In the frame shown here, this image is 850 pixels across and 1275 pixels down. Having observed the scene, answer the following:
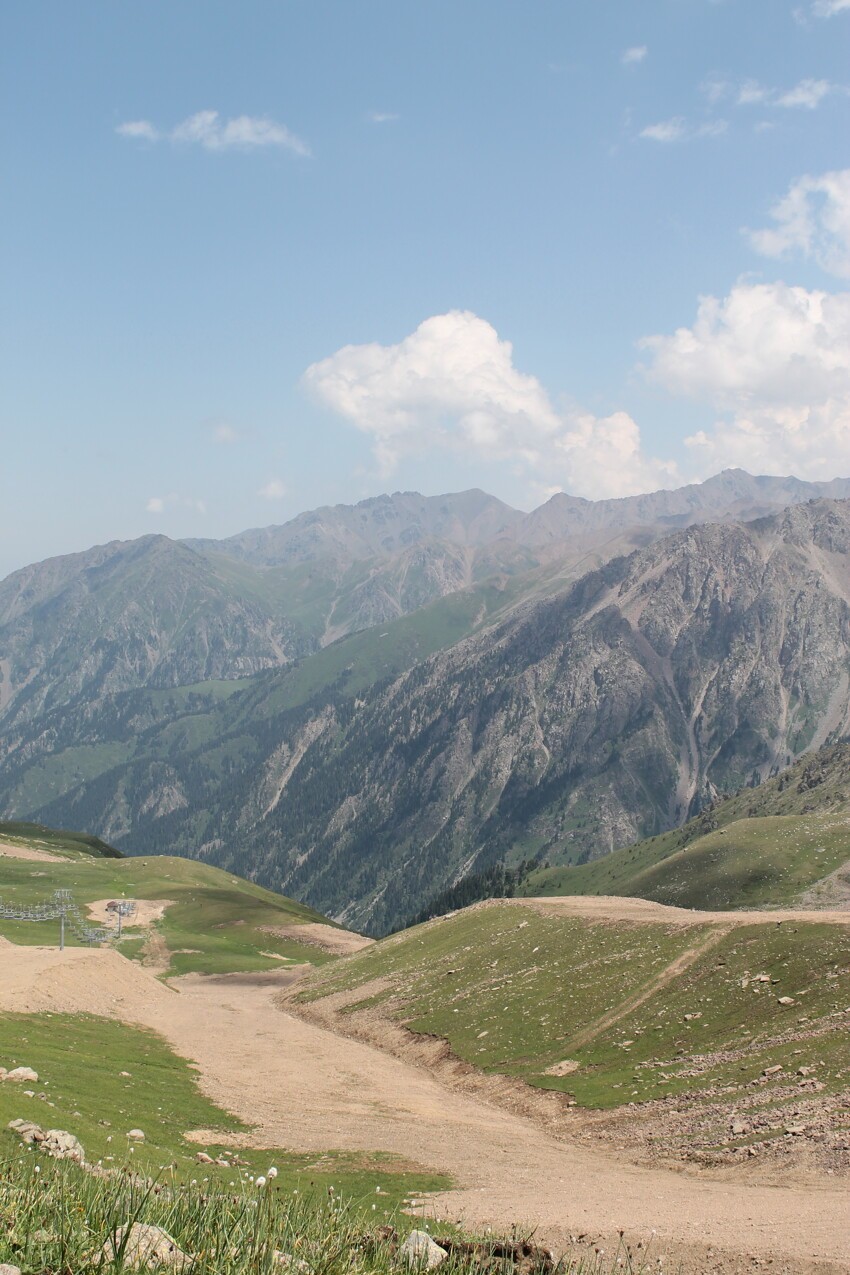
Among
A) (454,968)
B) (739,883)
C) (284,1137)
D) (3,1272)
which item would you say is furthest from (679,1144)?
(739,883)

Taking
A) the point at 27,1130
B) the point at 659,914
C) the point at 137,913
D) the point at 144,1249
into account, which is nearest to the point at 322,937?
the point at 137,913

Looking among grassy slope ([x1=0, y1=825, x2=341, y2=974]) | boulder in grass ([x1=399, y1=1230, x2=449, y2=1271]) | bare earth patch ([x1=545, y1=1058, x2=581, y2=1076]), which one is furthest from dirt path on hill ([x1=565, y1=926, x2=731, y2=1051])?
grassy slope ([x1=0, y1=825, x2=341, y2=974])

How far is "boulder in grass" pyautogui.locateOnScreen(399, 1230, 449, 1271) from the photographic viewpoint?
50.3 ft

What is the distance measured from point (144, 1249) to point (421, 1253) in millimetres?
5215

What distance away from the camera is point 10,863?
190500 millimetres

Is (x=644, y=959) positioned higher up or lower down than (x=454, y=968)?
higher up

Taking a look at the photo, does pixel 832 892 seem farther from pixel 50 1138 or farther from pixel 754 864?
pixel 50 1138

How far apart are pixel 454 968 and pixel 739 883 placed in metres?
87.1

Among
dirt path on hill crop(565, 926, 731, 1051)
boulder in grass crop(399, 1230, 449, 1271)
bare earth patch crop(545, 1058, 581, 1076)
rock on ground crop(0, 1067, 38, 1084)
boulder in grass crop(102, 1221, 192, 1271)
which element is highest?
boulder in grass crop(102, 1221, 192, 1271)

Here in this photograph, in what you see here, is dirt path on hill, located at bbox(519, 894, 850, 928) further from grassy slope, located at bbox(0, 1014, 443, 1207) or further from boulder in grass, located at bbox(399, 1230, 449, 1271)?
boulder in grass, located at bbox(399, 1230, 449, 1271)

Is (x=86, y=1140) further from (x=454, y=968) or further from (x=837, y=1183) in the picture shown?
(x=454, y=968)

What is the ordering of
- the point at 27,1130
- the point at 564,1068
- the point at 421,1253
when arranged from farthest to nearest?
1. the point at 564,1068
2. the point at 27,1130
3. the point at 421,1253

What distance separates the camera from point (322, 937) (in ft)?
515

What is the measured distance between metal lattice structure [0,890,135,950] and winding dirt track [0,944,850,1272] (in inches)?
1603
